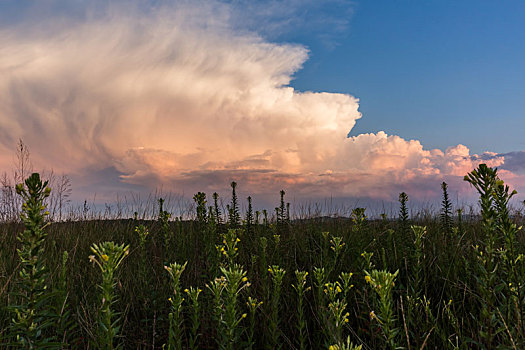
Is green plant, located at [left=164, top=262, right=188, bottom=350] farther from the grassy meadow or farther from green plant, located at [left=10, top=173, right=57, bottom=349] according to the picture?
green plant, located at [left=10, top=173, right=57, bottom=349]

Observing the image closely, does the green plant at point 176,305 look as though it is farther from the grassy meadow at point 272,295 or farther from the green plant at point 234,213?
the green plant at point 234,213

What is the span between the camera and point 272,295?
3.56 metres

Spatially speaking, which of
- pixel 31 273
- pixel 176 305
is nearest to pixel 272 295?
pixel 176 305

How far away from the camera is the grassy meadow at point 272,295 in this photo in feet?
7.89

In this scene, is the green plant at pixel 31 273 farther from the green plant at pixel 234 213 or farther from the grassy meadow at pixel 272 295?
the green plant at pixel 234 213

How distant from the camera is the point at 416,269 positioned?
369cm

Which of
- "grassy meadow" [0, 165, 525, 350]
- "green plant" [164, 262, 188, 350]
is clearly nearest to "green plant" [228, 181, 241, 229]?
"grassy meadow" [0, 165, 525, 350]

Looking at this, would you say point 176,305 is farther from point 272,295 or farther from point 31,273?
point 272,295

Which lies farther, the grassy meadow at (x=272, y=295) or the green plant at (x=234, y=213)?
the green plant at (x=234, y=213)

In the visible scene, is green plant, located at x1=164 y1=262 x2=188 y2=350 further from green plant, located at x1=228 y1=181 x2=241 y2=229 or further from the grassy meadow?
green plant, located at x1=228 y1=181 x2=241 y2=229

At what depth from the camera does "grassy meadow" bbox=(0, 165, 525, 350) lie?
2.41 m

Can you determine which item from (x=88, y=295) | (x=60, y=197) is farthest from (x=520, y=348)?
(x=60, y=197)

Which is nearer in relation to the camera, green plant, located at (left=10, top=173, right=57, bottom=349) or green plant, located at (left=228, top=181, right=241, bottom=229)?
green plant, located at (left=10, top=173, right=57, bottom=349)

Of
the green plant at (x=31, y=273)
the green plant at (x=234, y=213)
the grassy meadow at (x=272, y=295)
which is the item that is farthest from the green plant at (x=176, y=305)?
the green plant at (x=234, y=213)
